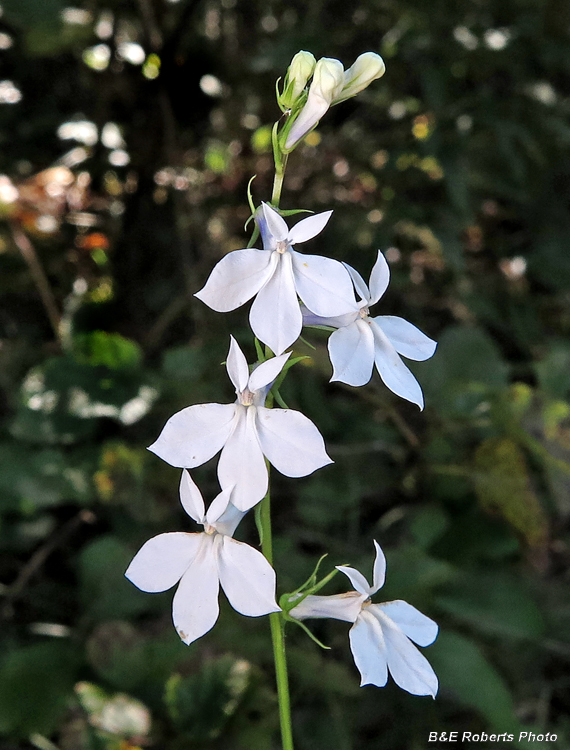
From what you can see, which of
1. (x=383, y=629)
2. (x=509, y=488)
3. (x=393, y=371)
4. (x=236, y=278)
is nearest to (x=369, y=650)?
(x=383, y=629)

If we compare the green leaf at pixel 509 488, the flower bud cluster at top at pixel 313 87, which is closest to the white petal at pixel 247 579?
the flower bud cluster at top at pixel 313 87

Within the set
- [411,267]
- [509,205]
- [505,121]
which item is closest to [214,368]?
[411,267]

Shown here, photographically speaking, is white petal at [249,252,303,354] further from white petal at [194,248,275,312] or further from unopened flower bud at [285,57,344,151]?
unopened flower bud at [285,57,344,151]

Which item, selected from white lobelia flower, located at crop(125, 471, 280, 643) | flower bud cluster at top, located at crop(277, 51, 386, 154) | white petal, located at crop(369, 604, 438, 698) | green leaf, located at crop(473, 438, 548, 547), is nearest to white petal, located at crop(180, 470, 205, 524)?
white lobelia flower, located at crop(125, 471, 280, 643)

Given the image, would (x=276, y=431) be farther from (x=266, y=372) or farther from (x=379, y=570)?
(x=379, y=570)

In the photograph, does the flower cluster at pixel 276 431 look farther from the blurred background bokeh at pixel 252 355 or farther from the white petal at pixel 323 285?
the blurred background bokeh at pixel 252 355
